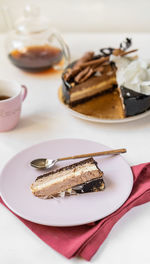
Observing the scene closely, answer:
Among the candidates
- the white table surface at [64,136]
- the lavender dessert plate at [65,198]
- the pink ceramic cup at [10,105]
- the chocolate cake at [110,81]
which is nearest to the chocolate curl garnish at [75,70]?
the chocolate cake at [110,81]

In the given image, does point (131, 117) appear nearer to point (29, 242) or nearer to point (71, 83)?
point (71, 83)

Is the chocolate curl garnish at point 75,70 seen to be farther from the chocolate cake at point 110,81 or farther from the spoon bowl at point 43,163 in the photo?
the spoon bowl at point 43,163

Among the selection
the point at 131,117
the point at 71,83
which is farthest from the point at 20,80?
the point at 131,117

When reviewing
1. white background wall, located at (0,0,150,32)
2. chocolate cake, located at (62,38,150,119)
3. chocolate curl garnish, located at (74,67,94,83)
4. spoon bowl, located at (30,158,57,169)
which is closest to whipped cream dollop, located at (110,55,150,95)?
chocolate cake, located at (62,38,150,119)

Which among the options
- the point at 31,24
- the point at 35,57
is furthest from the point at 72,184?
the point at 31,24

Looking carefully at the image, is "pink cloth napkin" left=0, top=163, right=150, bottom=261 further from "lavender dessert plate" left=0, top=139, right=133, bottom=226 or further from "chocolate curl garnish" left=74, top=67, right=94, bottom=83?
"chocolate curl garnish" left=74, top=67, right=94, bottom=83

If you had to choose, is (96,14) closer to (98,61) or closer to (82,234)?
(98,61)
